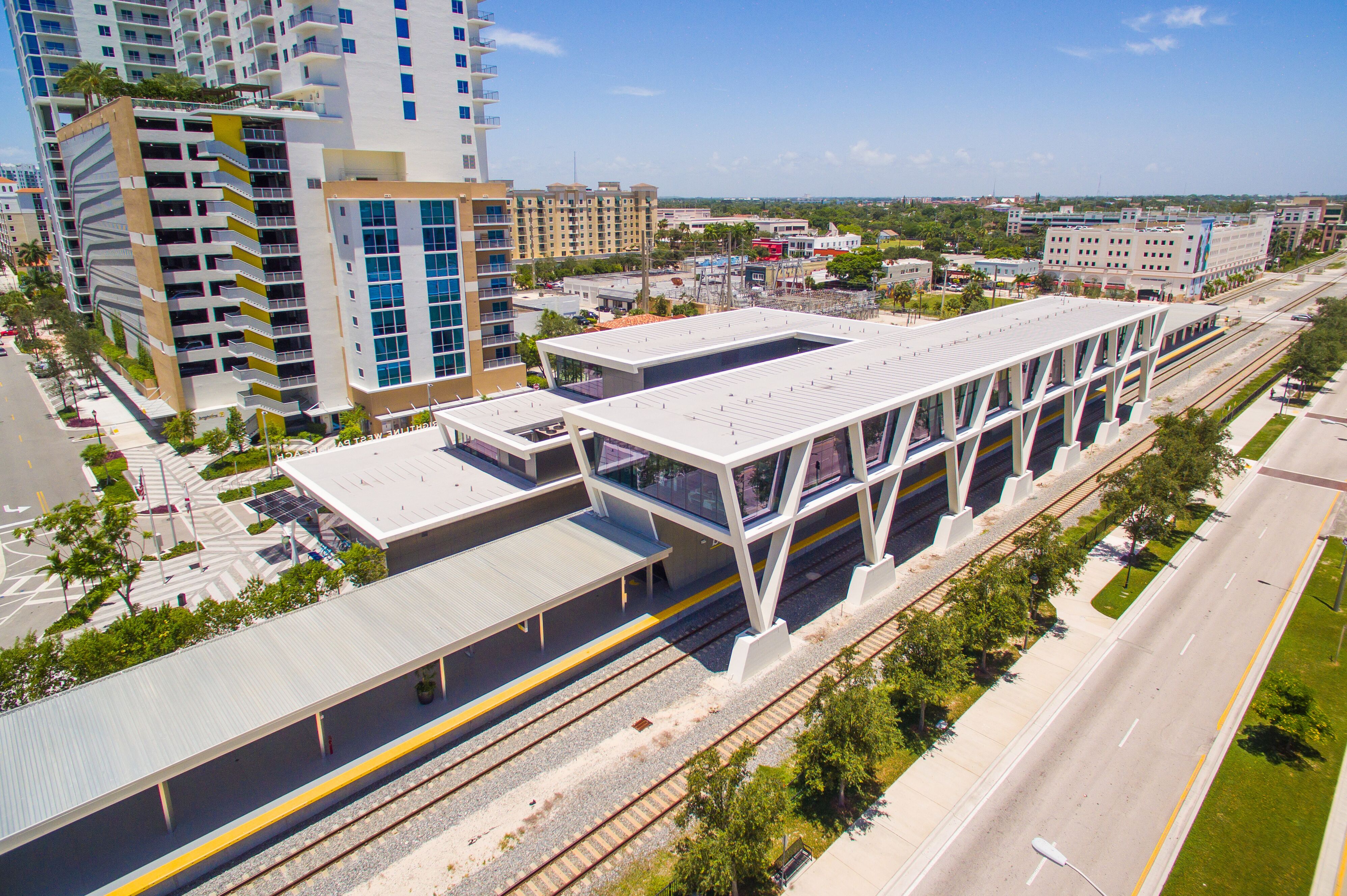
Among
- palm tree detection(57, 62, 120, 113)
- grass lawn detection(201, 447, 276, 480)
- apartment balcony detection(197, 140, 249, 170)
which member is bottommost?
grass lawn detection(201, 447, 276, 480)

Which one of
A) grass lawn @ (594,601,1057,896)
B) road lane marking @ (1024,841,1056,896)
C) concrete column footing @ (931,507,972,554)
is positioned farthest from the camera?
concrete column footing @ (931,507,972,554)

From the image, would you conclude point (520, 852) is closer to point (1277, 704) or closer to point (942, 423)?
point (1277, 704)

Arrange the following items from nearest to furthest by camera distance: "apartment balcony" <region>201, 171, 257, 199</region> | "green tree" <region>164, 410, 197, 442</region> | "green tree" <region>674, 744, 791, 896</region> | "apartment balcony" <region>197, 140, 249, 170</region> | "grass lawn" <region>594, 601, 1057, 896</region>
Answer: "green tree" <region>674, 744, 791, 896</region> < "grass lawn" <region>594, 601, 1057, 896</region> < "apartment balcony" <region>197, 140, 249, 170</region> < "apartment balcony" <region>201, 171, 257, 199</region> < "green tree" <region>164, 410, 197, 442</region>

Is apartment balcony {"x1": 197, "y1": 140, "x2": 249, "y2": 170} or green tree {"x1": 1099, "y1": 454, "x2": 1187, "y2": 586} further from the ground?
apartment balcony {"x1": 197, "y1": 140, "x2": 249, "y2": 170}

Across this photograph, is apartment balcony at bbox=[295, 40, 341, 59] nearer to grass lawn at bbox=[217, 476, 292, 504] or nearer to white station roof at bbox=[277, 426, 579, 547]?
grass lawn at bbox=[217, 476, 292, 504]

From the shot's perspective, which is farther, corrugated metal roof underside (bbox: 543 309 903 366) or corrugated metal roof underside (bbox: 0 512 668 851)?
corrugated metal roof underside (bbox: 543 309 903 366)

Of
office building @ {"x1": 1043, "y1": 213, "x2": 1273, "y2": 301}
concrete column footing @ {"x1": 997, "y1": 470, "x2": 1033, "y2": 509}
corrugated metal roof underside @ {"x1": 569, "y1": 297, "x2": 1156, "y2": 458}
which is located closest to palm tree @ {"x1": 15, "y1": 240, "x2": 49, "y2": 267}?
corrugated metal roof underside @ {"x1": 569, "y1": 297, "x2": 1156, "y2": 458}

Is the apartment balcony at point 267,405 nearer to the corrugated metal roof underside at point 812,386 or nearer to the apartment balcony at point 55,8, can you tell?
the corrugated metal roof underside at point 812,386
